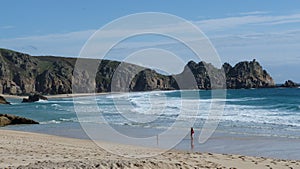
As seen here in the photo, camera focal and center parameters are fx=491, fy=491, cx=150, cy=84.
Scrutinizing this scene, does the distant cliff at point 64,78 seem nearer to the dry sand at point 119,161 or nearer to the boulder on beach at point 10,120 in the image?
the boulder on beach at point 10,120

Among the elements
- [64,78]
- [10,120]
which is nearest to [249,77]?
[64,78]

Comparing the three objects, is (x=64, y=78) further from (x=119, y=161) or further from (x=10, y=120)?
(x=119, y=161)

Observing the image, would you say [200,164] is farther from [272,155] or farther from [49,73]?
[49,73]

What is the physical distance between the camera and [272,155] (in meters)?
18.5

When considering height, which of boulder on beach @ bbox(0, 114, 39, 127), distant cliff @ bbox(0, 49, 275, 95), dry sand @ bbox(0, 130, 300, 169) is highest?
distant cliff @ bbox(0, 49, 275, 95)

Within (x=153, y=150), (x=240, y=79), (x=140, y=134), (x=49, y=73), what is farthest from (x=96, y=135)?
(x=240, y=79)

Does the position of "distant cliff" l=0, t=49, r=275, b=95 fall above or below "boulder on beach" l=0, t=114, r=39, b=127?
above

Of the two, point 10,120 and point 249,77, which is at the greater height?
point 249,77

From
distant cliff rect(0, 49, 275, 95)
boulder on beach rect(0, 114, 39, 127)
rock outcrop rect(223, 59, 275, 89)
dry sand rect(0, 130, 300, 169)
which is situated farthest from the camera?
rock outcrop rect(223, 59, 275, 89)

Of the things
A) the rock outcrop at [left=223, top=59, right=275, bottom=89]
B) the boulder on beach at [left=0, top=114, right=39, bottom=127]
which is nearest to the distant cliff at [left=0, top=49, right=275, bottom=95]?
the rock outcrop at [left=223, top=59, right=275, bottom=89]

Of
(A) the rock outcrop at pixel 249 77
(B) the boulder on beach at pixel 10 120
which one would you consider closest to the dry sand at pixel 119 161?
(B) the boulder on beach at pixel 10 120

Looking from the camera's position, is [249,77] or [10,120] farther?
[249,77]

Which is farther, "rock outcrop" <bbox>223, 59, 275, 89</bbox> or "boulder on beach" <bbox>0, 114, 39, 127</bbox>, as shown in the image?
"rock outcrop" <bbox>223, 59, 275, 89</bbox>

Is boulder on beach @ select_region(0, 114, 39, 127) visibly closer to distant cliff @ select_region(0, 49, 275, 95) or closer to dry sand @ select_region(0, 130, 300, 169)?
dry sand @ select_region(0, 130, 300, 169)
